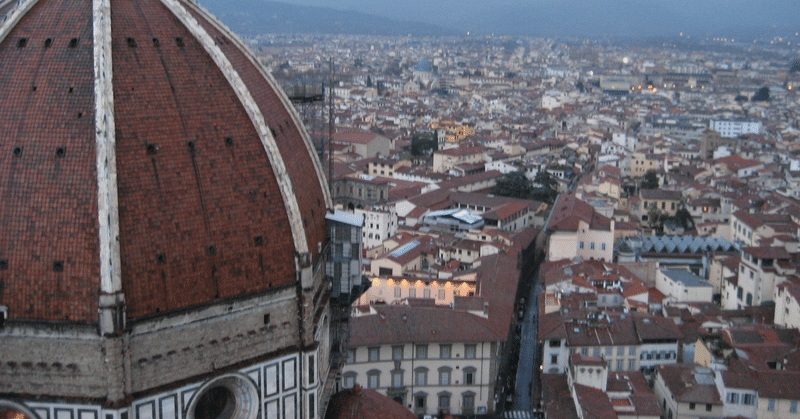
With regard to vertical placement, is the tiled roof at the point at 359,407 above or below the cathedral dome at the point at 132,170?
below

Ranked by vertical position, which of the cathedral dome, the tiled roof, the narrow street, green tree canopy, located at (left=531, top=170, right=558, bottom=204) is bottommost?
the narrow street

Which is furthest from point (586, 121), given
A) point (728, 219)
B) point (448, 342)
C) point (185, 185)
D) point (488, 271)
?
point (185, 185)

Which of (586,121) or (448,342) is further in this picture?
(586,121)

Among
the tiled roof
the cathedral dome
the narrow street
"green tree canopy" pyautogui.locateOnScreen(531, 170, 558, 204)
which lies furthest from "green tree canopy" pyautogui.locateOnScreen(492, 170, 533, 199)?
the cathedral dome

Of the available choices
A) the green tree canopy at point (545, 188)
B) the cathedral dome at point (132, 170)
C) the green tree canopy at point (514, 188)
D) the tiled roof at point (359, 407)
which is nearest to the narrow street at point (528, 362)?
the tiled roof at point (359, 407)

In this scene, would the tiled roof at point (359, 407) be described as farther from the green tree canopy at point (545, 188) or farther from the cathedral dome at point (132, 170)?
the green tree canopy at point (545, 188)

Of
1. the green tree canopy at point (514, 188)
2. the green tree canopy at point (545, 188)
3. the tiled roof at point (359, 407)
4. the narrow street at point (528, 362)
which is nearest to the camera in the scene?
the tiled roof at point (359, 407)

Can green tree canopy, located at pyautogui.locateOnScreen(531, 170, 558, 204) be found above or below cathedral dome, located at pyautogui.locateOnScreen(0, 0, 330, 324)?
below

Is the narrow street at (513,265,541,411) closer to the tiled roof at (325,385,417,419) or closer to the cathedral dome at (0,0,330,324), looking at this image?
the tiled roof at (325,385,417,419)

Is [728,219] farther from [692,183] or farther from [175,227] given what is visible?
[175,227]
